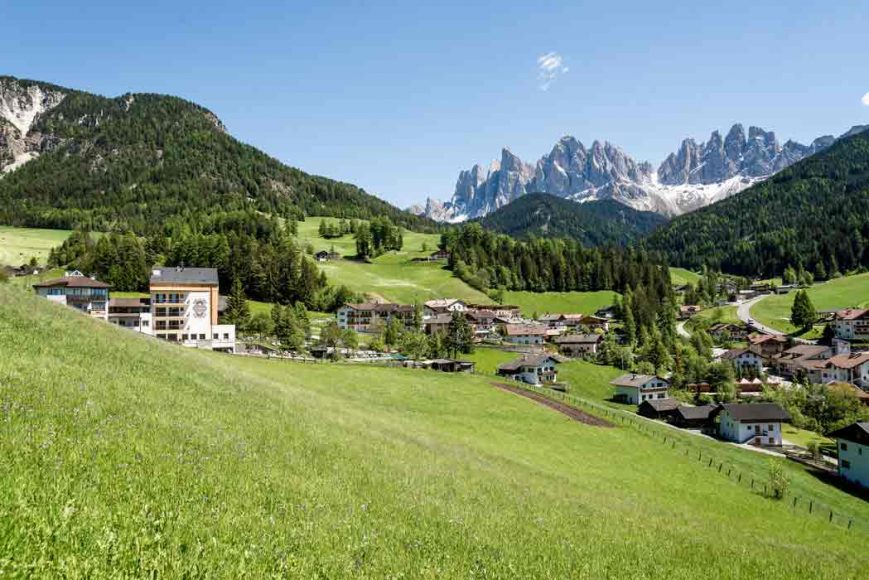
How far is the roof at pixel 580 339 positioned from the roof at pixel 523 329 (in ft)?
16.5

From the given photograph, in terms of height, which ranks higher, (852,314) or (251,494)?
(852,314)

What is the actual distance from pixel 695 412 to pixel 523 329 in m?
58.8

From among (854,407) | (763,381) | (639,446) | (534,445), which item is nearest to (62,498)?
(534,445)

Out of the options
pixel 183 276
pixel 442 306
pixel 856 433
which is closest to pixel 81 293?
pixel 183 276

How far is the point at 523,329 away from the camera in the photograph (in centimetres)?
14012

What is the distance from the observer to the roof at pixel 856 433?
57.4 meters

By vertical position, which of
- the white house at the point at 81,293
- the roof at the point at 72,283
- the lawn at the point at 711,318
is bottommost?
the lawn at the point at 711,318

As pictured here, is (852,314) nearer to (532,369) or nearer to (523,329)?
(523,329)

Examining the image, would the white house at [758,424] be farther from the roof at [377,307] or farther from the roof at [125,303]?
the roof at [125,303]

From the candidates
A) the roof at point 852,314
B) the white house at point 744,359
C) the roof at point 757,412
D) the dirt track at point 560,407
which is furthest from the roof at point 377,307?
the roof at point 852,314

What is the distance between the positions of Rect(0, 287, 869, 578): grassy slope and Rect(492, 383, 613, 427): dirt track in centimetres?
2555

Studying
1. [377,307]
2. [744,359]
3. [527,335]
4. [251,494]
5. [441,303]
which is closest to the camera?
[251,494]

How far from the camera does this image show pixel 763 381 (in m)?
114

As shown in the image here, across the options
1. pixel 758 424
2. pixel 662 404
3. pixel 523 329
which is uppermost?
pixel 523 329
